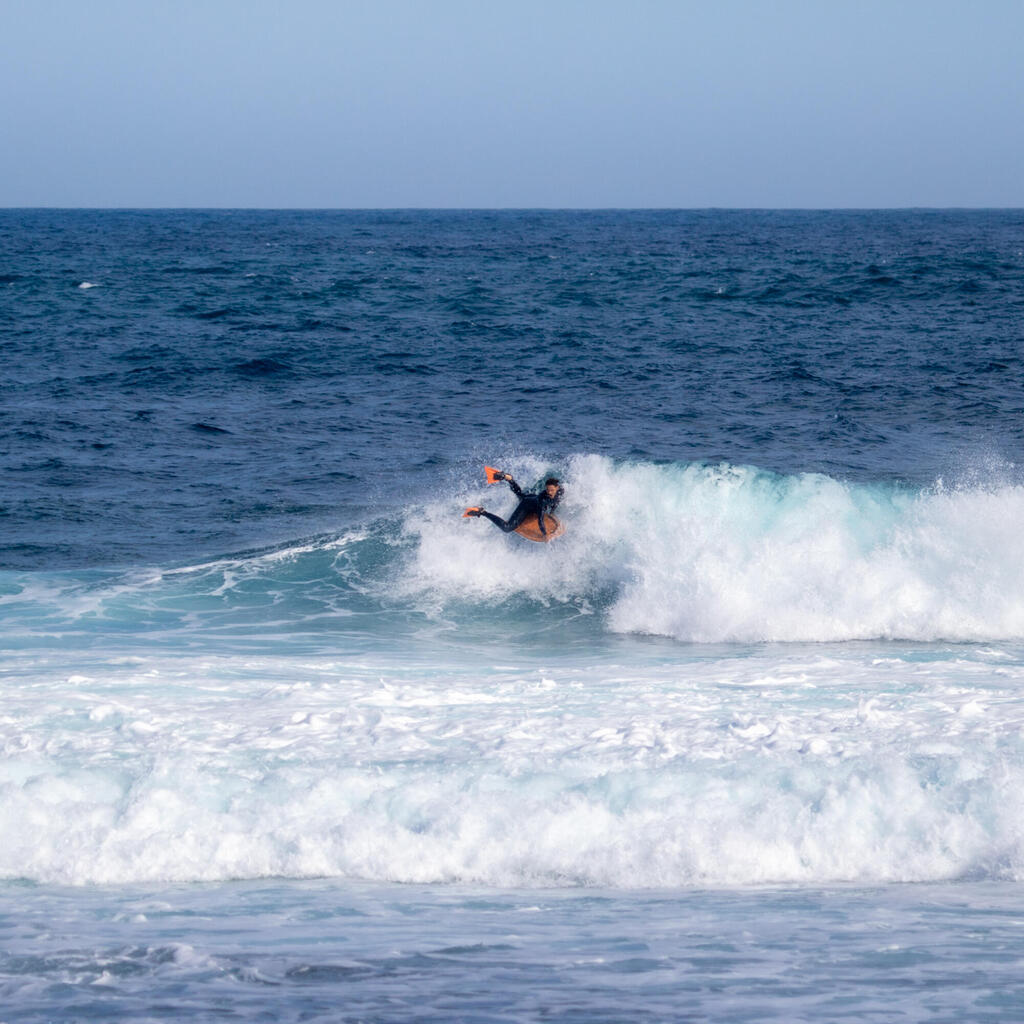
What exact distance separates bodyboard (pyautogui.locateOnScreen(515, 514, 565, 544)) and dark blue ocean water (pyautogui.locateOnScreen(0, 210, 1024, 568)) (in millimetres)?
3173

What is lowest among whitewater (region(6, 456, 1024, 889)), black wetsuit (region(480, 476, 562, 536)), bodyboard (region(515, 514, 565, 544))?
whitewater (region(6, 456, 1024, 889))

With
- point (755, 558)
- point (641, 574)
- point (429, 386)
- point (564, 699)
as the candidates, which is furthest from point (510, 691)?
point (429, 386)

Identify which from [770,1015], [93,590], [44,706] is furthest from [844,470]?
Answer: [770,1015]

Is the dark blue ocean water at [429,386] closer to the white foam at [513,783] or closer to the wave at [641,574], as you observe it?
the wave at [641,574]

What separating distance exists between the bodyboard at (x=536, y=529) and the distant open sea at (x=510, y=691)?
278mm

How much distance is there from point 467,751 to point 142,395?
1814 cm

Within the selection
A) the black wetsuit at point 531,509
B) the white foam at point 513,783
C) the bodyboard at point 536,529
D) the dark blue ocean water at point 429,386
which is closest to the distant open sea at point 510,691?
the white foam at point 513,783

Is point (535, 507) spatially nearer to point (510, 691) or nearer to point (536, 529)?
point (536, 529)

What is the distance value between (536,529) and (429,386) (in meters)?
11.7

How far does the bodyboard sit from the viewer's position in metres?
15.1

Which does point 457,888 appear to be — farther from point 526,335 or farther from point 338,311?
point 338,311

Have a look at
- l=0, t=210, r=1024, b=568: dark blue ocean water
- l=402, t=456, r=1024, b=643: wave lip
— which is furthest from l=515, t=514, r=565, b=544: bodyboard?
l=0, t=210, r=1024, b=568: dark blue ocean water

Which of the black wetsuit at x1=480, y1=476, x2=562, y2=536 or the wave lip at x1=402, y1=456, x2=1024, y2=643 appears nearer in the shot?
the wave lip at x1=402, y1=456, x2=1024, y2=643

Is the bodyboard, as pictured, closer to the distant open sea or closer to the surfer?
the surfer
